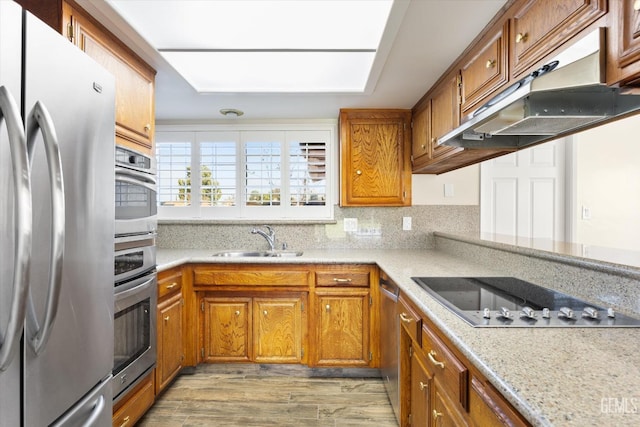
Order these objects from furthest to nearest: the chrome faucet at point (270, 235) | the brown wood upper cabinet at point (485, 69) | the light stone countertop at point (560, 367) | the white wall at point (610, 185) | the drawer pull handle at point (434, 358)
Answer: the white wall at point (610, 185) < the chrome faucet at point (270, 235) < the brown wood upper cabinet at point (485, 69) < the drawer pull handle at point (434, 358) < the light stone countertop at point (560, 367)

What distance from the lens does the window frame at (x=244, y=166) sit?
3.12 m

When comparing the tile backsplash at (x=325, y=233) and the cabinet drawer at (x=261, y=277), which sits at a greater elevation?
the tile backsplash at (x=325, y=233)

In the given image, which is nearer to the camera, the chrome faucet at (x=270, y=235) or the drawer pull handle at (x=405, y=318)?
the drawer pull handle at (x=405, y=318)

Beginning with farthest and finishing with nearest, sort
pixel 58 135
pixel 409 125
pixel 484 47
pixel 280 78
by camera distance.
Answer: pixel 409 125, pixel 280 78, pixel 484 47, pixel 58 135

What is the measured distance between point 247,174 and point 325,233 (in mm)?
929

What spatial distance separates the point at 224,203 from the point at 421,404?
237 centimetres

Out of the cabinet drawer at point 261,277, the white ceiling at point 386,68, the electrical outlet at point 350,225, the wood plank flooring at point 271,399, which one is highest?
the white ceiling at point 386,68

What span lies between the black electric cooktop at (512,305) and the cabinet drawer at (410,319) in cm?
12

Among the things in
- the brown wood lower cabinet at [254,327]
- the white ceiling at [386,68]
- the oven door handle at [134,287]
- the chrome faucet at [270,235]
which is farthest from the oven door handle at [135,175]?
the chrome faucet at [270,235]

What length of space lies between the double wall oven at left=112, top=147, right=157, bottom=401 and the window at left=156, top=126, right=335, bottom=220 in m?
1.19

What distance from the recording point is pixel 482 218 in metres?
3.02

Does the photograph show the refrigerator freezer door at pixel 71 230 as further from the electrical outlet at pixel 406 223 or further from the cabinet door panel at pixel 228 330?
the electrical outlet at pixel 406 223

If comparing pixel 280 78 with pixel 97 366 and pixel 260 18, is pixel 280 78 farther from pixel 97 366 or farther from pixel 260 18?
pixel 97 366

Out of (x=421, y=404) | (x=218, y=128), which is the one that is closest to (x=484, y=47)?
(x=421, y=404)
